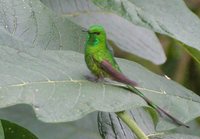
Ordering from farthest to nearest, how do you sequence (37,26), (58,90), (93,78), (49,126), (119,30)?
(119,30) < (49,126) < (37,26) < (93,78) < (58,90)

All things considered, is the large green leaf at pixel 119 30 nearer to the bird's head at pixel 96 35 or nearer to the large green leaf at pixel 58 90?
the bird's head at pixel 96 35

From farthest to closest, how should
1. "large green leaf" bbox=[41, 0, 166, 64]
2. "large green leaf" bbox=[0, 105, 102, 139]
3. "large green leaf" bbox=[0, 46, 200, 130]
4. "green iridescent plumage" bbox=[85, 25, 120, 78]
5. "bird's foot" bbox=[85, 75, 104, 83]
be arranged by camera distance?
"large green leaf" bbox=[41, 0, 166, 64] < "large green leaf" bbox=[0, 105, 102, 139] < "green iridescent plumage" bbox=[85, 25, 120, 78] < "bird's foot" bbox=[85, 75, 104, 83] < "large green leaf" bbox=[0, 46, 200, 130]

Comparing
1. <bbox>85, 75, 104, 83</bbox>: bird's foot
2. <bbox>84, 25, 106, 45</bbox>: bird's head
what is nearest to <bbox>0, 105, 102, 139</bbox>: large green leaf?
<bbox>84, 25, 106, 45</bbox>: bird's head

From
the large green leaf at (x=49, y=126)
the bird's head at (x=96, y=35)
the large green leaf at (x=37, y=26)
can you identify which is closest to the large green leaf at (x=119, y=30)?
the large green leaf at (x=49, y=126)

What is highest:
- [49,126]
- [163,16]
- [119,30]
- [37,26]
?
[163,16]

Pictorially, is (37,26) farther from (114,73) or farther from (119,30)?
(119,30)

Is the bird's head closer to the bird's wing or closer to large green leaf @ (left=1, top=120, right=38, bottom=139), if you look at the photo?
the bird's wing

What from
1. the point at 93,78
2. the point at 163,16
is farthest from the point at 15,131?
the point at 163,16
